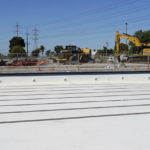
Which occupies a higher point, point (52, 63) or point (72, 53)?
point (72, 53)

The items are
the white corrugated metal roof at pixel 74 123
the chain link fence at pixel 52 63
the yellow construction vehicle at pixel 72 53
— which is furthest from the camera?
the yellow construction vehicle at pixel 72 53

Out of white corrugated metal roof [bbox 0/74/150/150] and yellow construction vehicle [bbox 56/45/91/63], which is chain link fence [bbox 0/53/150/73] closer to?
yellow construction vehicle [bbox 56/45/91/63]

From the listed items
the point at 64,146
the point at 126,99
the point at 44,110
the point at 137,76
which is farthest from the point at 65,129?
the point at 137,76

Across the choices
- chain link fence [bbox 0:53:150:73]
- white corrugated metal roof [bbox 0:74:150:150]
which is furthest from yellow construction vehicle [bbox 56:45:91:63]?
white corrugated metal roof [bbox 0:74:150:150]

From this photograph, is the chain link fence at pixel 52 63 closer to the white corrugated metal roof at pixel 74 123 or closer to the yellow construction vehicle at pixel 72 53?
the yellow construction vehicle at pixel 72 53

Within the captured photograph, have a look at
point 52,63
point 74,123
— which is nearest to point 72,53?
point 52,63

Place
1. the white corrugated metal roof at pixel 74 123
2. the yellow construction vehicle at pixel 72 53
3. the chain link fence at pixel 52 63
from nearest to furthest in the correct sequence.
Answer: the white corrugated metal roof at pixel 74 123 < the chain link fence at pixel 52 63 < the yellow construction vehicle at pixel 72 53

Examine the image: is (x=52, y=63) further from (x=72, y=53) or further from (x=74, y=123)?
(x=74, y=123)

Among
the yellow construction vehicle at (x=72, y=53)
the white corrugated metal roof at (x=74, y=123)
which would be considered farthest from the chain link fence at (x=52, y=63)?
the white corrugated metal roof at (x=74, y=123)

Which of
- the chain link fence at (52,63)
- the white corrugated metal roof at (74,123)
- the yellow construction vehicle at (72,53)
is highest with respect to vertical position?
the yellow construction vehicle at (72,53)

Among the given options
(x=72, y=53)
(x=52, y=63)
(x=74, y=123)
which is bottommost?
(x=74, y=123)

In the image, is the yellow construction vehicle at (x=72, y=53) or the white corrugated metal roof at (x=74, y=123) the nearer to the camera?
the white corrugated metal roof at (x=74, y=123)

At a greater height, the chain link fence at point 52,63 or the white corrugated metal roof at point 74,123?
the chain link fence at point 52,63

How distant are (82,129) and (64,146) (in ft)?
1.85
